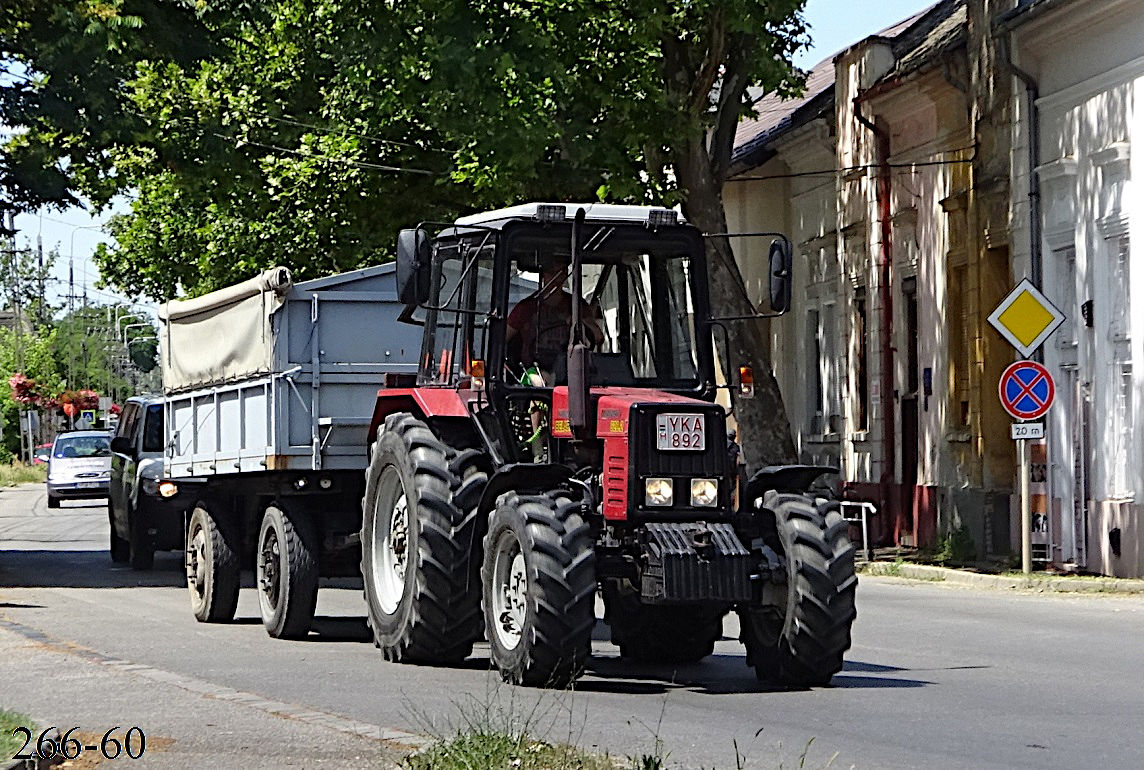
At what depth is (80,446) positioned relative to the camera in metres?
50.2

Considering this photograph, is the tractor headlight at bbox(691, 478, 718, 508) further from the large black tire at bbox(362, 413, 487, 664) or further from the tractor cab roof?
the tractor cab roof

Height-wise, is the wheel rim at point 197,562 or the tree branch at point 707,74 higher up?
the tree branch at point 707,74

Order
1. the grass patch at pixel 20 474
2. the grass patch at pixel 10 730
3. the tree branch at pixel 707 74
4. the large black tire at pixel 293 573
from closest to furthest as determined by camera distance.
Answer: the grass patch at pixel 10 730 → the large black tire at pixel 293 573 → the tree branch at pixel 707 74 → the grass patch at pixel 20 474

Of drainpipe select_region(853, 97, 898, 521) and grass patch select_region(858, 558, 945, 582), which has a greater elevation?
drainpipe select_region(853, 97, 898, 521)

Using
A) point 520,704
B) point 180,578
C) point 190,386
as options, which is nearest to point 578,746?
point 520,704

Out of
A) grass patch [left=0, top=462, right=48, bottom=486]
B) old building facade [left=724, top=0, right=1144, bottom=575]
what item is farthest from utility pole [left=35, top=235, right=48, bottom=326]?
old building facade [left=724, top=0, right=1144, bottom=575]

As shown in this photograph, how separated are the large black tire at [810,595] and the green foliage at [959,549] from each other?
1424 cm

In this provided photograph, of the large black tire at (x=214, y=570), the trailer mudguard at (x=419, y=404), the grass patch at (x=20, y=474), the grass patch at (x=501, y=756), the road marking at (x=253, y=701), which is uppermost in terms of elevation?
the trailer mudguard at (x=419, y=404)

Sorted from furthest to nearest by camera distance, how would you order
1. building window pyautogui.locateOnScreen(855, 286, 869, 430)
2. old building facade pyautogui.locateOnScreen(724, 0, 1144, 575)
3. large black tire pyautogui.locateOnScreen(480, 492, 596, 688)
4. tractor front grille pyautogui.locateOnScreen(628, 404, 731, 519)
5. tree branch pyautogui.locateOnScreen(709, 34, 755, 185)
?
building window pyautogui.locateOnScreen(855, 286, 869, 430)
tree branch pyautogui.locateOnScreen(709, 34, 755, 185)
old building facade pyautogui.locateOnScreen(724, 0, 1144, 575)
tractor front grille pyautogui.locateOnScreen(628, 404, 731, 519)
large black tire pyautogui.locateOnScreen(480, 492, 596, 688)

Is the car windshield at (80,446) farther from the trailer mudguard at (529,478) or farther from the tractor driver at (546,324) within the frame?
the trailer mudguard at (529,478)

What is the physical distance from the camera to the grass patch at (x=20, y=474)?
71688 millimetres

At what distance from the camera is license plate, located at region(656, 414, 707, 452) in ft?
38.8

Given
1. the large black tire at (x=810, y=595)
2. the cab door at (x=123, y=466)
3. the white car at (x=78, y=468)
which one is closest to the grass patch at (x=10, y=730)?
the large black tire at (x=810, y=595)

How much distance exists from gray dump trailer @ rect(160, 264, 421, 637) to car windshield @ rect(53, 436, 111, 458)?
1307 inches
